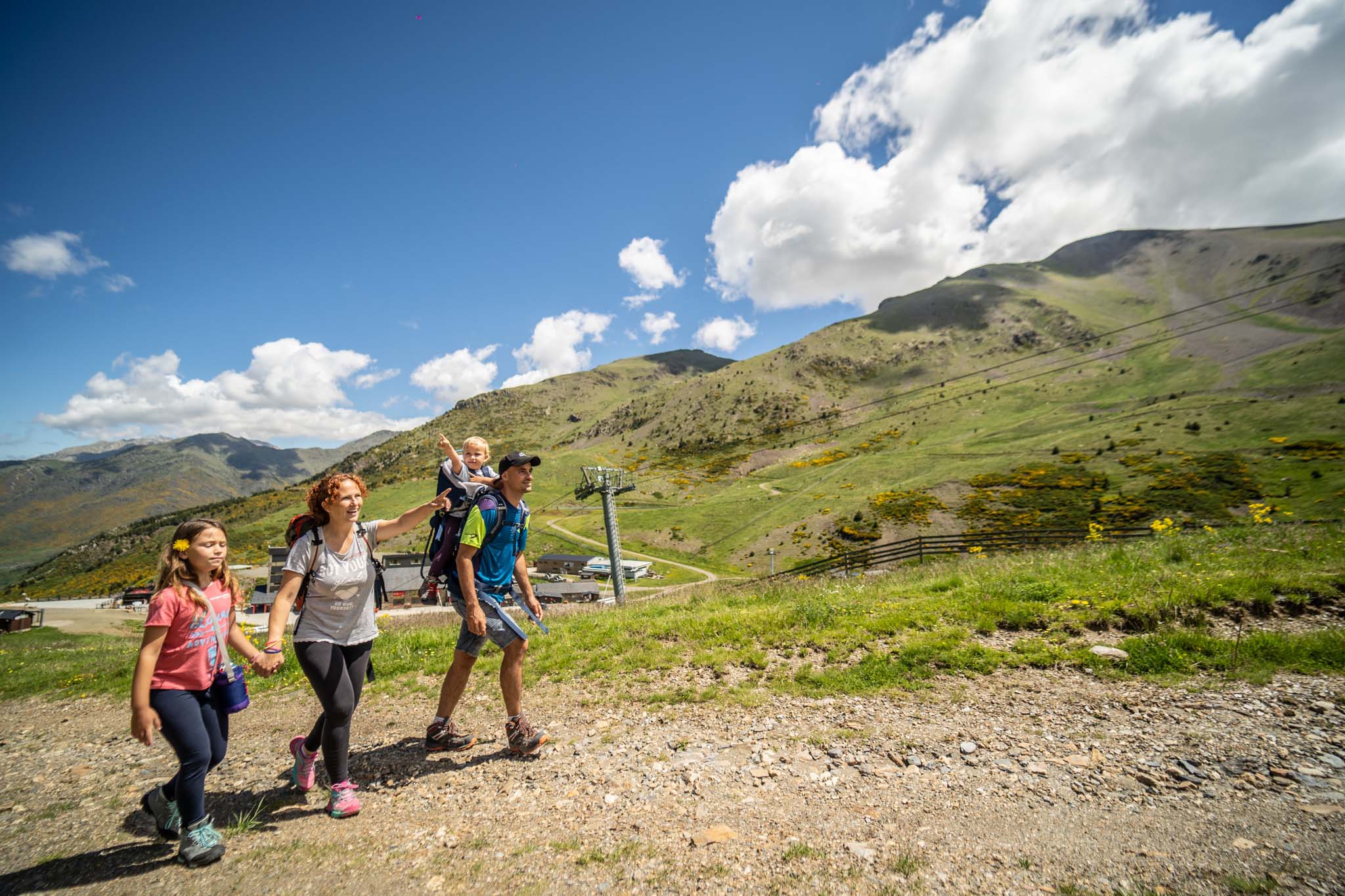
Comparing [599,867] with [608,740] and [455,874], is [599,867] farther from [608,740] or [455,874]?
[608,740]

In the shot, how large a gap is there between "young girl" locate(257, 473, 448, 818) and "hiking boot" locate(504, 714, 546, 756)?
1388 millimetres

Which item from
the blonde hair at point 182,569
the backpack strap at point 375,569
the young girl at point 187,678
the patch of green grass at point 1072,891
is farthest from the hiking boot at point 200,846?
the patch of green grass at point 1072,891

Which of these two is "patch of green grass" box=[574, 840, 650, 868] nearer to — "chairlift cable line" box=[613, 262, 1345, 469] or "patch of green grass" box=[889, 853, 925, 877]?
"patch of green grass" box=[889, 853, 925, 877]

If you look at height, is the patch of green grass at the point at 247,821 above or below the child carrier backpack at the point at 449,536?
below

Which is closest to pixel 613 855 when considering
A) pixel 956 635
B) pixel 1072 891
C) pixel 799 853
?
pixel 799 853

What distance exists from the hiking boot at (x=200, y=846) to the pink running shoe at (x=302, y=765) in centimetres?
89

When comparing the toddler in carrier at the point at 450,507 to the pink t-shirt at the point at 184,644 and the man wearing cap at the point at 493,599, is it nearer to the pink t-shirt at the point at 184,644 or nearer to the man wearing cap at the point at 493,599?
the man wearing cap at the point at 493,599

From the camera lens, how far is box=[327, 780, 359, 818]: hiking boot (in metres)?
4.36

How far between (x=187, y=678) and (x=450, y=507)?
7.70ft

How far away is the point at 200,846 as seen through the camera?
375 cm

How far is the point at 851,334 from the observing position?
586ft

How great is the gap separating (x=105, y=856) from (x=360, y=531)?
2.89m

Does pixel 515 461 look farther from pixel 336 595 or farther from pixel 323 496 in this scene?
pixel 336 595

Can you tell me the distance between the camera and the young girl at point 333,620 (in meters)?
4.35
